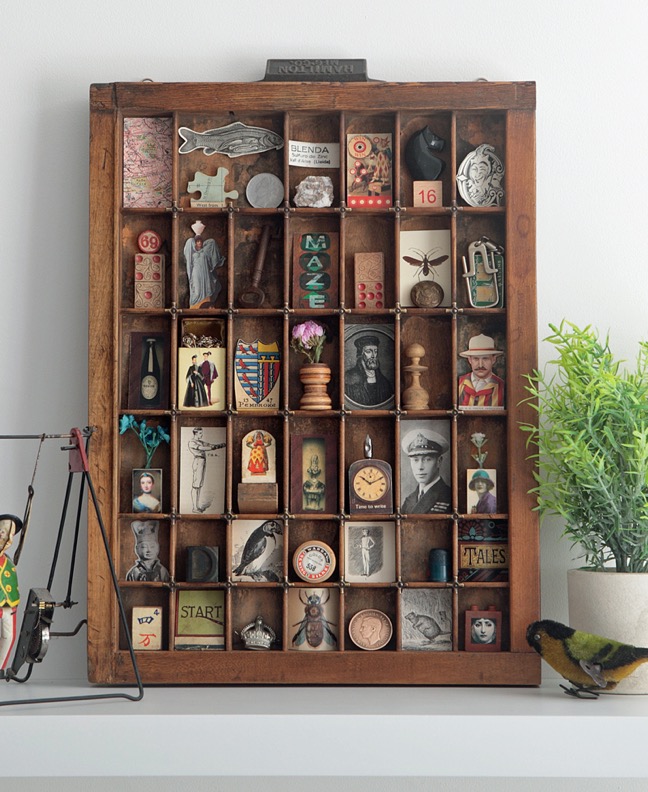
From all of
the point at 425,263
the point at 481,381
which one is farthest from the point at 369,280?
the point at 481,381

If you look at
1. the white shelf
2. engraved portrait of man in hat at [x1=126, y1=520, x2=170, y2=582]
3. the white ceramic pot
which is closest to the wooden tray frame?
engraved portrait of man in hat at [x1=126, y1=520, x2=170, y2=582]

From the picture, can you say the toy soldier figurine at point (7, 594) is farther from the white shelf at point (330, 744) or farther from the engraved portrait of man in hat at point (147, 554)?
Result: the engraved portrait of man in hat at point (147, 554)

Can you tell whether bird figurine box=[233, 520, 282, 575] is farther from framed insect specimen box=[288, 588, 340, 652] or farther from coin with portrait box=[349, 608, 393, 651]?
coin with portrait box=[349, 608, 393, 651]

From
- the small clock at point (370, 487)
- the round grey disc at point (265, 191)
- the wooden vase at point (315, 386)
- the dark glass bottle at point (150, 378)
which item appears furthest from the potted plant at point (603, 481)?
the dark glass bottle at point (150, 378)

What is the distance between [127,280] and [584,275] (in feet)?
3.52

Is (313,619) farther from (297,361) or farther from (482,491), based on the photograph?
(297,361)

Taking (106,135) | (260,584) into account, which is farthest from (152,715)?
(106,135)

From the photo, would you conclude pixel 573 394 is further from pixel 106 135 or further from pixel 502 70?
pixel 106 135

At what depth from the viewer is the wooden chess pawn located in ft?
6.47

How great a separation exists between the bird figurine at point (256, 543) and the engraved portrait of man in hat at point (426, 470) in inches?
11.7

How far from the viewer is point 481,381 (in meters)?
2.01

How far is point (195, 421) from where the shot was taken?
79.7 inches

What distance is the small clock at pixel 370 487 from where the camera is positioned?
196 centimetres

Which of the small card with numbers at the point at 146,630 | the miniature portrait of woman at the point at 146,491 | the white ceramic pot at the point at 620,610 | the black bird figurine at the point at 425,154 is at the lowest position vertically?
the small card with numbers at the point at 146,630
